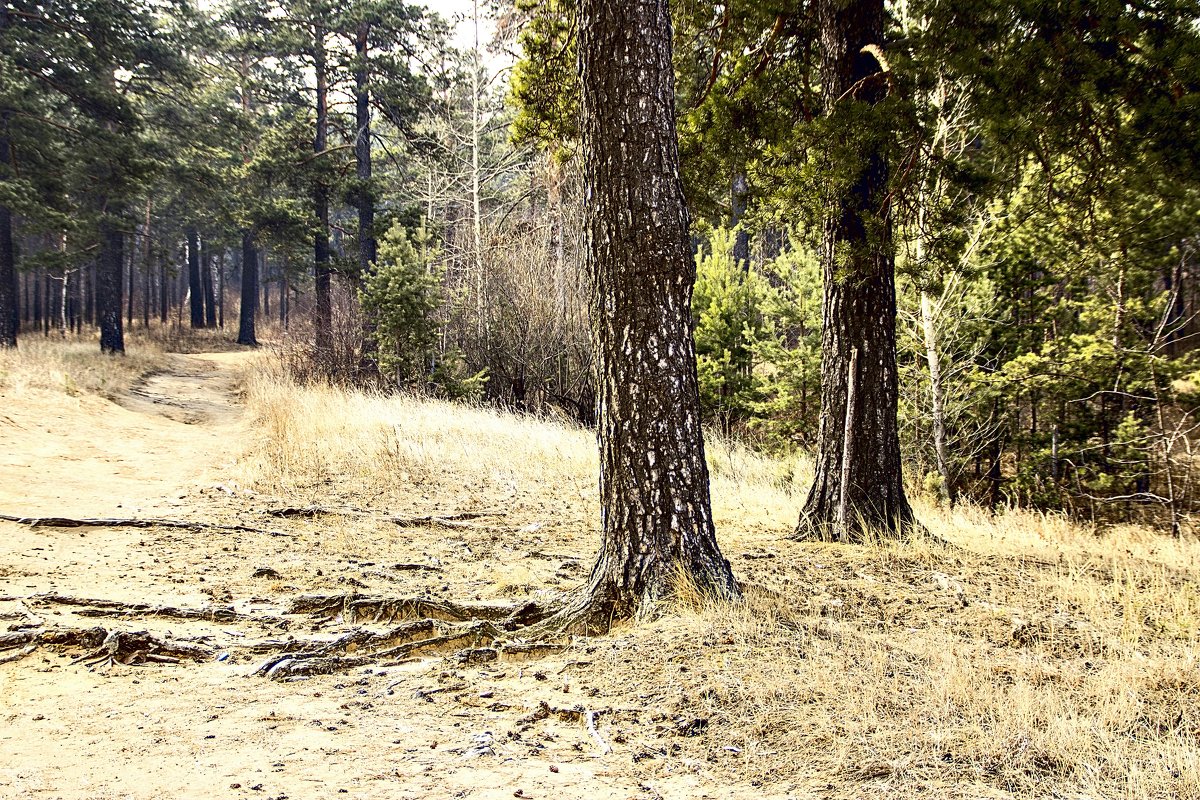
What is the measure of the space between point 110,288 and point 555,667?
2576cm

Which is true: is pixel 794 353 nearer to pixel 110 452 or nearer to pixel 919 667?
pixel 919 667

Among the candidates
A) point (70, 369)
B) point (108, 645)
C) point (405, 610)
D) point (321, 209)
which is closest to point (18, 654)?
point (108, 645)

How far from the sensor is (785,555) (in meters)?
6.05

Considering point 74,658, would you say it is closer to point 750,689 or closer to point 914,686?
point 750,689

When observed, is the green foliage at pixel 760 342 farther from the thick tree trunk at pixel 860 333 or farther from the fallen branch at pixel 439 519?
the fallen branch at pixel 439 519

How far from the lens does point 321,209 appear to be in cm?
2598

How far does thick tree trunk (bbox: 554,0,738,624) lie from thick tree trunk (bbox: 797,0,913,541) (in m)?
2.57

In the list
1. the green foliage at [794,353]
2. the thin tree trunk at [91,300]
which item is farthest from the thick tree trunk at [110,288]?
the green foliage at [794,353]

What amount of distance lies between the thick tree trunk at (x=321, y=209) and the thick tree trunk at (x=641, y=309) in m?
18.7

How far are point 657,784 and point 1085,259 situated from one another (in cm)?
820

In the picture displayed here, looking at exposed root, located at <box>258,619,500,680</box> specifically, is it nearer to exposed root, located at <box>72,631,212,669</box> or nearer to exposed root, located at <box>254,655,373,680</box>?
exposed root, located at <box>254,655,373,680</box>

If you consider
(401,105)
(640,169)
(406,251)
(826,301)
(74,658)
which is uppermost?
(401,105)

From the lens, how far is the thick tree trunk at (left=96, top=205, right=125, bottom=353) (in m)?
23.5

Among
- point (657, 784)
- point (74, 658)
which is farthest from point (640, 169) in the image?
point (74, 658)
